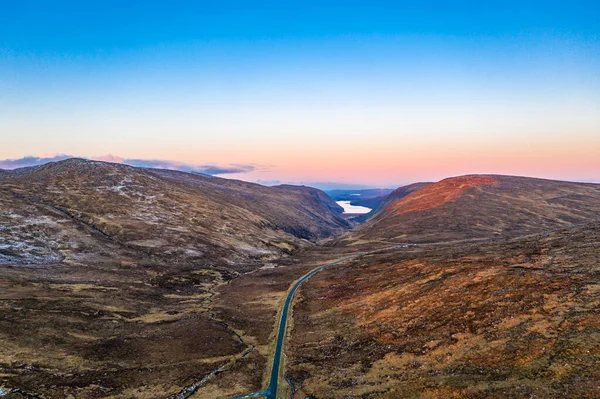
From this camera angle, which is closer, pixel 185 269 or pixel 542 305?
pixel 542 305

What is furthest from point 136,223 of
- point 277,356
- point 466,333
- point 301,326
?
point 466,333

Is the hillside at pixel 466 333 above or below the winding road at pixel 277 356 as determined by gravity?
above

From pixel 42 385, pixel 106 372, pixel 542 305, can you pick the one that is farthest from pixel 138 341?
pixel 542 305

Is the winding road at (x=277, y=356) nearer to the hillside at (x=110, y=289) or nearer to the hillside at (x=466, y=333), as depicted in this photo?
the hillside at (x=466, y=333)

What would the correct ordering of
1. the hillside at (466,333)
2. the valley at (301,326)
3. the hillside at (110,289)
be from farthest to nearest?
1. the hillside at (110,289)
2. the valley at (301,326)
3. the hillside at (466,333)

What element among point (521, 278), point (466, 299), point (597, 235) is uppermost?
point (597, 235)

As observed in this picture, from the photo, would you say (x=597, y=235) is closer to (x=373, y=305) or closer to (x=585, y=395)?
(x=373, y=305)

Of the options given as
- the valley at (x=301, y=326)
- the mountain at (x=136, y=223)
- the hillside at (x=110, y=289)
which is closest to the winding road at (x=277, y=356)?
the valley at (x=301, y=326)

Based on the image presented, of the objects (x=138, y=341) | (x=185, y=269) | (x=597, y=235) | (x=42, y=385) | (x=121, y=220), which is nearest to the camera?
(x=42, y=385)

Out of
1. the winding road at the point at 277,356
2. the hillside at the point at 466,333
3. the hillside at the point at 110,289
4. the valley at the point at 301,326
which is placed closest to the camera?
the hillside at the point at 466,333
